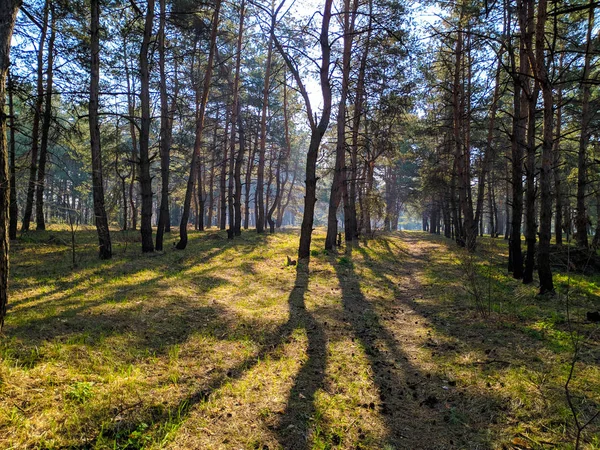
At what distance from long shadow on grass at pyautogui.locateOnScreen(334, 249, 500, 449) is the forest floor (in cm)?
2

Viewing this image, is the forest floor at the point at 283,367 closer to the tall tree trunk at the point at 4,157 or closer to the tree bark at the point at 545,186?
the tree bark at the point at 545,186

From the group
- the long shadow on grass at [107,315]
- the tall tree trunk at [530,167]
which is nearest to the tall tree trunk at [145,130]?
the long shadow on grass at [107,315]

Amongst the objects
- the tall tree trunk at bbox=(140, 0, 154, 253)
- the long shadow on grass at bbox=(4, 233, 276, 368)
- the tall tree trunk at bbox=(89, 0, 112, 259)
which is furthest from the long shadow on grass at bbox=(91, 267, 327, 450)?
the tall tree trunk at bbox=(140, 0, 154, 253)

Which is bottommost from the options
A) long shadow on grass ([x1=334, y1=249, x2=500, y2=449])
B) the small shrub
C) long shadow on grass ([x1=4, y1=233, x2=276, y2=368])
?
long shadow on grass ([x1=334, y1=249, x2=500, y2=449])

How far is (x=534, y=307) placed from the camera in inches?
257

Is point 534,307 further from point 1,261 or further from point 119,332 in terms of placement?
point 1,261

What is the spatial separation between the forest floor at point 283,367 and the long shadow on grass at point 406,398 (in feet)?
0.06

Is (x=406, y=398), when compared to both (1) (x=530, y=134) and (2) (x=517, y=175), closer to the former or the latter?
(1) (x=530, y=134)

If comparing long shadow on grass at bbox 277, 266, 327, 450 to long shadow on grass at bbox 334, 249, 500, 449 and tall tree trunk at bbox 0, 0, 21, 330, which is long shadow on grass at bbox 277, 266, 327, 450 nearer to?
long shadow on grass at bbox 334, 249, 500, 449

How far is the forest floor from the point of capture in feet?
9.23

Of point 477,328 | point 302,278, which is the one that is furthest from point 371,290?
point 477,328

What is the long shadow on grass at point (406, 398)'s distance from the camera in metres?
2.94

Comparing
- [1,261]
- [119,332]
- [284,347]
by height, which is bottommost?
[284,347]

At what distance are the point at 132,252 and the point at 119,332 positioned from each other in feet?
25.0
